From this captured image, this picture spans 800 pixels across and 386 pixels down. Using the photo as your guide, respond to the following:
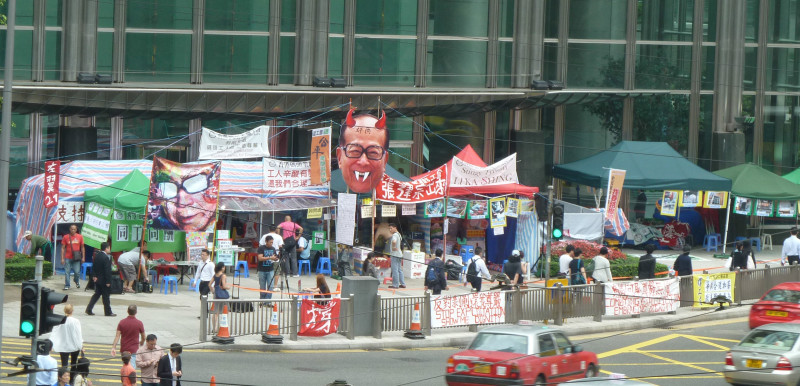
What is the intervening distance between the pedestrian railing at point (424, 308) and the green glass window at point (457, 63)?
14.0m

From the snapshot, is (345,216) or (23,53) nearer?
(345,216)

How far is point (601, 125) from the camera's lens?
148 ft

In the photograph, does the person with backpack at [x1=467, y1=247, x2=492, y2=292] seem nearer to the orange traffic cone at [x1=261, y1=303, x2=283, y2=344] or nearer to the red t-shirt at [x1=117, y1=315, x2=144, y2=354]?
the orange traffic cone at [x1=261, y1=303, x2=283, y2=344]

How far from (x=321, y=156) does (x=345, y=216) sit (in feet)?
6.24

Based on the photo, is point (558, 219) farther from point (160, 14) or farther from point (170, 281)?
point (160, 14)

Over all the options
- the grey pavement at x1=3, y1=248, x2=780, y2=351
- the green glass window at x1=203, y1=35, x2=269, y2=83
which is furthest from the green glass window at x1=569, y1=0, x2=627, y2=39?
the grey pavement at x1=3, y1=248, x2=780, y2=351

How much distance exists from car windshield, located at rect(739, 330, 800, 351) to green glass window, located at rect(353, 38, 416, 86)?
21.8 meters

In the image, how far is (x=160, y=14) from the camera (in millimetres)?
38344

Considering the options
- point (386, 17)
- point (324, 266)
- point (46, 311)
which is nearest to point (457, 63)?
point (386, 17)

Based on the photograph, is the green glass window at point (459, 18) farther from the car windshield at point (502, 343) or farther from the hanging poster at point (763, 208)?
the car windshield at point (502, 343)

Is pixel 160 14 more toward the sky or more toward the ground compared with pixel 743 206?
more toward the sky

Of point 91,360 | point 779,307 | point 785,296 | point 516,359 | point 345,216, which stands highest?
point 345,216

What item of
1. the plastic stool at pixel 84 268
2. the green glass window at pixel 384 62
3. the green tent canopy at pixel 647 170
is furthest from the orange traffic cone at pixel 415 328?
the green glass window at pixel 384 62

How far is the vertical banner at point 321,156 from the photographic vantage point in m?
31.5
